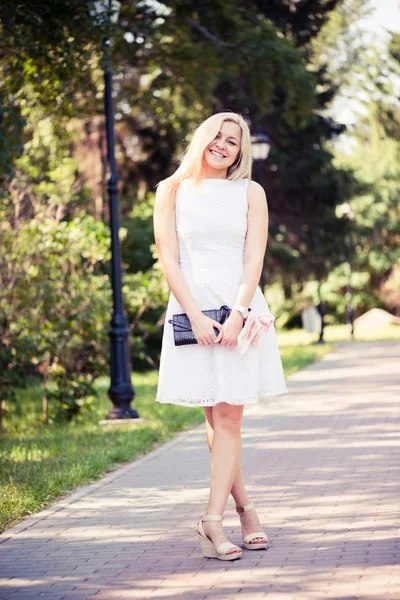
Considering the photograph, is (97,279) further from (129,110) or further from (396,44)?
(396,44)

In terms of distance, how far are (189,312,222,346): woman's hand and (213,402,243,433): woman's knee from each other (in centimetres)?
36

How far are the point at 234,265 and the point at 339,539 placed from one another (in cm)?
156

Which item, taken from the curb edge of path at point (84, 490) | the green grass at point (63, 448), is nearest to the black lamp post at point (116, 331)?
the green grass at point (63, 448)

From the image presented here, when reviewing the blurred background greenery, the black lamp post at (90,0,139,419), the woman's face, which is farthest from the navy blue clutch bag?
the black lamp post at (90,0,139,419)

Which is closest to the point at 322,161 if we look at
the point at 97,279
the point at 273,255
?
the point at 273,255

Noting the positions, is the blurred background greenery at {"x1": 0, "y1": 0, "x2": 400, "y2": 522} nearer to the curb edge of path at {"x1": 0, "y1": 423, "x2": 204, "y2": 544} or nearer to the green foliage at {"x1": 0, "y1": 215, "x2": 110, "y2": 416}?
the green foliage at {"x1": 0, "y1": 215, "x2": 110, "y2": 416}

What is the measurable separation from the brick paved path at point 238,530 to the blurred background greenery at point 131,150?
0.77m

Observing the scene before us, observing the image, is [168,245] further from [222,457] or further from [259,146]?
[259,146]

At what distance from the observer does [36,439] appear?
1050 cm

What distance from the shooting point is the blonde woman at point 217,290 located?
4957 mm

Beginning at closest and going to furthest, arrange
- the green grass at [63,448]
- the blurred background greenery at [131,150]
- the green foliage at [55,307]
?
1. the green grass at [63,448]
2. the blurred background greenery at [131,150]
3. the green foliage at [55,307]

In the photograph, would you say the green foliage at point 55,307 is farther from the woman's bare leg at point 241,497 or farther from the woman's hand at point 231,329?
the woman's hand at point 231,329

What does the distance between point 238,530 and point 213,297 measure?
1.45 metres

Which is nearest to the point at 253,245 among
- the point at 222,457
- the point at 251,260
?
the point at 251,260
